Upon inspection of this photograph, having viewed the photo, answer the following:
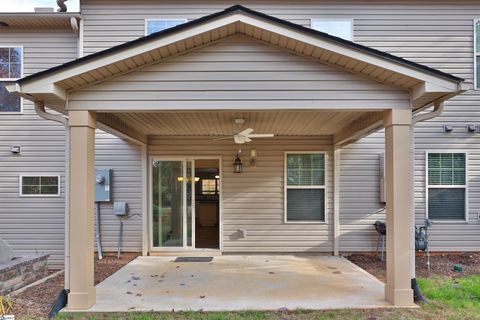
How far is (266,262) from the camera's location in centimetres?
733

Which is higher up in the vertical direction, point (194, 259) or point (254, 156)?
point (254, 156)

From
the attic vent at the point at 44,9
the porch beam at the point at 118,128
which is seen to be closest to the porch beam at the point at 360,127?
the porch beam at the point at 118,128

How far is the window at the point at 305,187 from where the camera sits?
818cm

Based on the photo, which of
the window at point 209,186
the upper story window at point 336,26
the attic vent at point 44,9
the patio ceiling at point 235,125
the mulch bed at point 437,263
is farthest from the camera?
the window at point 209,186

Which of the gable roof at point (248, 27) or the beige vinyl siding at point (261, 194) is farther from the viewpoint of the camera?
the beige vinyl siding at point (261, 194)

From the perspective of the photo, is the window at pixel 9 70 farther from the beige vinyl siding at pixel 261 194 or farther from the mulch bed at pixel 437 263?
the mulch bed at pixel 437 263

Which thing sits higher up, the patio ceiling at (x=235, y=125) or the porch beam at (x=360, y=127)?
the patio ceiling at (x=235, y=125)

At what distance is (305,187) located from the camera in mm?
8211

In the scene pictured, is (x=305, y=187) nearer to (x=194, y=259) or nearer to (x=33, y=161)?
(x=194, y=259)

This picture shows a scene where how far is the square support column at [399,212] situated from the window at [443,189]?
3583 mm

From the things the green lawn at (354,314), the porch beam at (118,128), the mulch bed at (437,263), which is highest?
the porch beam at (118,128)

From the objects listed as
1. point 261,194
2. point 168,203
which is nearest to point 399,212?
point 261,194

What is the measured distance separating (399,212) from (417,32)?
4794 millimetres

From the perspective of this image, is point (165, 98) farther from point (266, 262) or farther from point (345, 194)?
point (345, 194)
